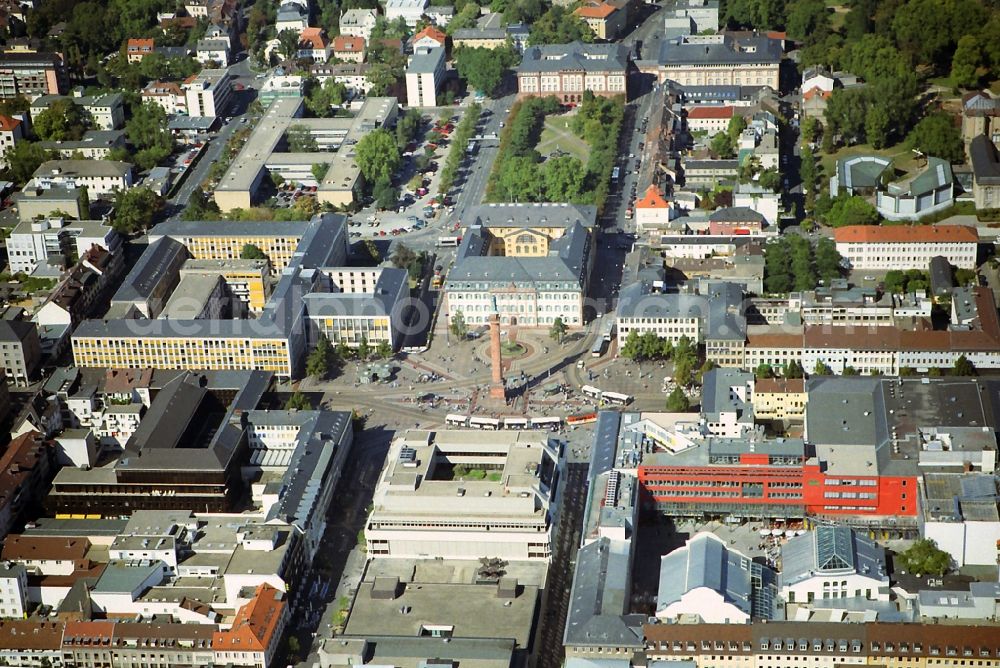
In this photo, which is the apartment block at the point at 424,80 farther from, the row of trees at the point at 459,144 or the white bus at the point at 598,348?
the white bus at the point at 598,348

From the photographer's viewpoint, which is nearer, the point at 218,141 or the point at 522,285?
the point at 522,285

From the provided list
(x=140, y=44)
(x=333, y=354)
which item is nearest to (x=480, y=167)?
(x=333, y=354)

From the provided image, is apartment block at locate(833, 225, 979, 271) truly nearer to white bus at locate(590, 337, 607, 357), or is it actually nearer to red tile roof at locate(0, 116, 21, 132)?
white bus at locate(590, 337, 607, 357)

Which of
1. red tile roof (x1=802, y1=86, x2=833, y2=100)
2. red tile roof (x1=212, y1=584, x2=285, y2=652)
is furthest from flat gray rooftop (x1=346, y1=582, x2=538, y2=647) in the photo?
red tile roof (x1=802, y1=86, x2=833, y2=100)

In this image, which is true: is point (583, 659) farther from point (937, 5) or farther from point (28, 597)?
point (937, 5)

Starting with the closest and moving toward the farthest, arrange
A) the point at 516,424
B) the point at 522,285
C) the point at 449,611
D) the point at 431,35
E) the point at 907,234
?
the point at 449,611
the point at 516,424
the point at 522,285
the point at 907,234
the point at 431,35

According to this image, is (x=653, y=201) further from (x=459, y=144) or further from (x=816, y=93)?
(x=816, y=93)

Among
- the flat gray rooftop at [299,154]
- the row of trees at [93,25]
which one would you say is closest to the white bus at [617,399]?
the flat gray rooftop at [299,154]
